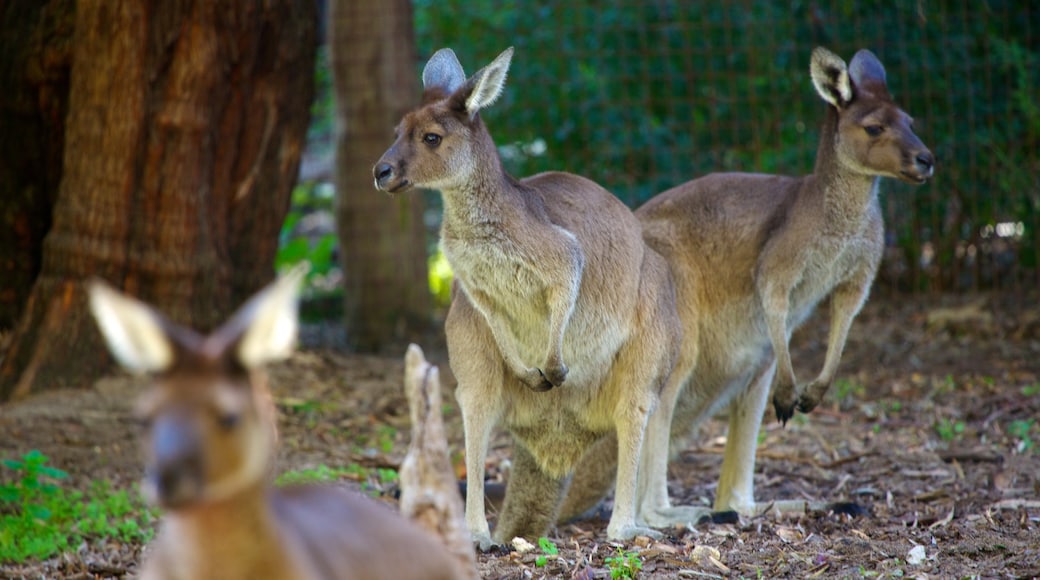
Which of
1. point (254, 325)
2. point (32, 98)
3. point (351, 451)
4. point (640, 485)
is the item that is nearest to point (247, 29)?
point (32, 98)

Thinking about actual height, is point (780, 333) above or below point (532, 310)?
below

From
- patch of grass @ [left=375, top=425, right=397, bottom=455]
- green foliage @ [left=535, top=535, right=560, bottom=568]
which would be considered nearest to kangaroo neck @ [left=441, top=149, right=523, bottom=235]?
green foliage @ [left=535, top=535, right=560, bottom=568]

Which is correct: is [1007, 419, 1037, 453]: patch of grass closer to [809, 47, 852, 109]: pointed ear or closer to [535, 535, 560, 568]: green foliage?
[809, 47, 852, 109]: pointed ear

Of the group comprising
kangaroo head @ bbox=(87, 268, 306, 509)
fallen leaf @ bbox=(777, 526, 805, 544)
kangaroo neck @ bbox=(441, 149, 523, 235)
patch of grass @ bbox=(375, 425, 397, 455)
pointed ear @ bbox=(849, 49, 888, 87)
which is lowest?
fallen leaf @ bbox=(777, 526, 805, 544)

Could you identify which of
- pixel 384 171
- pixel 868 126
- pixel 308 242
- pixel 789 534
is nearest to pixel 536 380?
pixel 384 171

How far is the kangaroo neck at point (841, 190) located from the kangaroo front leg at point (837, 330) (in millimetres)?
294

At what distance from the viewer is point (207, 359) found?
2.00 metres

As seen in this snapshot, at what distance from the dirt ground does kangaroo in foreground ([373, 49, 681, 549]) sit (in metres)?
0.34

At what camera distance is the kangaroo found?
6.29 ft

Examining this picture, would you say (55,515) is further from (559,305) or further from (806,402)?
(806,402)

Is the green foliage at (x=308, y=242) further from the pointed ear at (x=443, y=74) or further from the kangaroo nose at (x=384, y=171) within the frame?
the kangaroo nose at (x=384, y=171)

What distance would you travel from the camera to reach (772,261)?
5.43 metres

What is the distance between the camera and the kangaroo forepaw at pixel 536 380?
15.0ft

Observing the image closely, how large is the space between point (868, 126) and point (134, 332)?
419 centimetres
